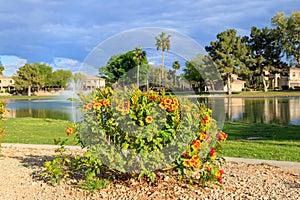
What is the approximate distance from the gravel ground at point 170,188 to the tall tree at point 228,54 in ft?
147

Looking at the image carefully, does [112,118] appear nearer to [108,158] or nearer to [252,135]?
[108,158]

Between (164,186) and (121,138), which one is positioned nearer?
(121,138)

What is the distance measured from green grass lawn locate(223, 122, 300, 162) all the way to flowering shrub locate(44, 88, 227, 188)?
9.84 ft

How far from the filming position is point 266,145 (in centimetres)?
785

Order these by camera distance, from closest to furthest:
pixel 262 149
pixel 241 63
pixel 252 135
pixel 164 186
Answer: pixel 164 186 → pixel 262 149 → pixel 252 135 → pixel 241 63

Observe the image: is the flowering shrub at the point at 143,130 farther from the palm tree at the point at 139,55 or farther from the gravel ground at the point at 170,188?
the palm tree at the point at 139,55

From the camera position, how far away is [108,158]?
3.75m

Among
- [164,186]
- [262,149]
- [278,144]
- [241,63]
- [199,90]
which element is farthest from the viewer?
[241,63]

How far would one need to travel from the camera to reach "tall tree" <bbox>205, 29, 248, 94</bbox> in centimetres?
4876

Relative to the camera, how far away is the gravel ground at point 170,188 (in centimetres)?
390

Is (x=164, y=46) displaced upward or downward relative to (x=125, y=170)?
upward

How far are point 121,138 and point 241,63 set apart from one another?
49911 millimetres

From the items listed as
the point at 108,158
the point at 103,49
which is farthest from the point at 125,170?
the point at 103,49

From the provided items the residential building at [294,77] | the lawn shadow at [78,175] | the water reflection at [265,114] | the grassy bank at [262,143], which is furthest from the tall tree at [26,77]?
the lawn shadow at [78,175]
